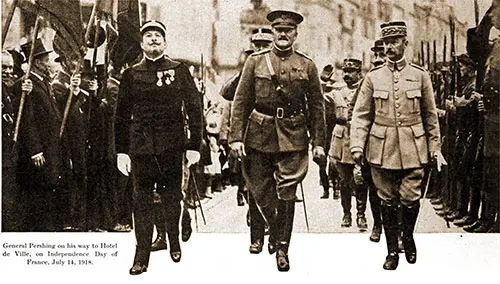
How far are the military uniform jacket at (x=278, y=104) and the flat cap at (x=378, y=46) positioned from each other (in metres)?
0.40

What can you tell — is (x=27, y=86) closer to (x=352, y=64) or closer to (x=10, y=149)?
(x=10, y=149)

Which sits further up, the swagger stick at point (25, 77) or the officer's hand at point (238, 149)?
the swagger stick at point (25, 77)

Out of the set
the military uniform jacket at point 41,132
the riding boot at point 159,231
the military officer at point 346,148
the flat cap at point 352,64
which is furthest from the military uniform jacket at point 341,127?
the military uniform jacket at point 41,132

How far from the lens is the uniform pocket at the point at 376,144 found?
13.3ft

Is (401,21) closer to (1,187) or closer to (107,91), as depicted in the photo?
(107,91)

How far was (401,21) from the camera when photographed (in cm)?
418

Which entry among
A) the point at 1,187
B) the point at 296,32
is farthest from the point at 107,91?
the point at 296,32

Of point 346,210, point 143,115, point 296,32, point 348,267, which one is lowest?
point 348,267

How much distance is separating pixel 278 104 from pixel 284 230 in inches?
29.2

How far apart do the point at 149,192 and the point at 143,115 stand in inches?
17.6

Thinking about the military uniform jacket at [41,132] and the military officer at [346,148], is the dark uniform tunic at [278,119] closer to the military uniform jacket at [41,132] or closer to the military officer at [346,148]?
the military officer at [346,148]

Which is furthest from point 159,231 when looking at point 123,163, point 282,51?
point 282,51

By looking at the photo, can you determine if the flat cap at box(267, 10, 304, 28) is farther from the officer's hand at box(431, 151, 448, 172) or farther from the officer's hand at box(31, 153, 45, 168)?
the officer's hand at box(31, 153, 45, 168)

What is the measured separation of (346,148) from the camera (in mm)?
4164
